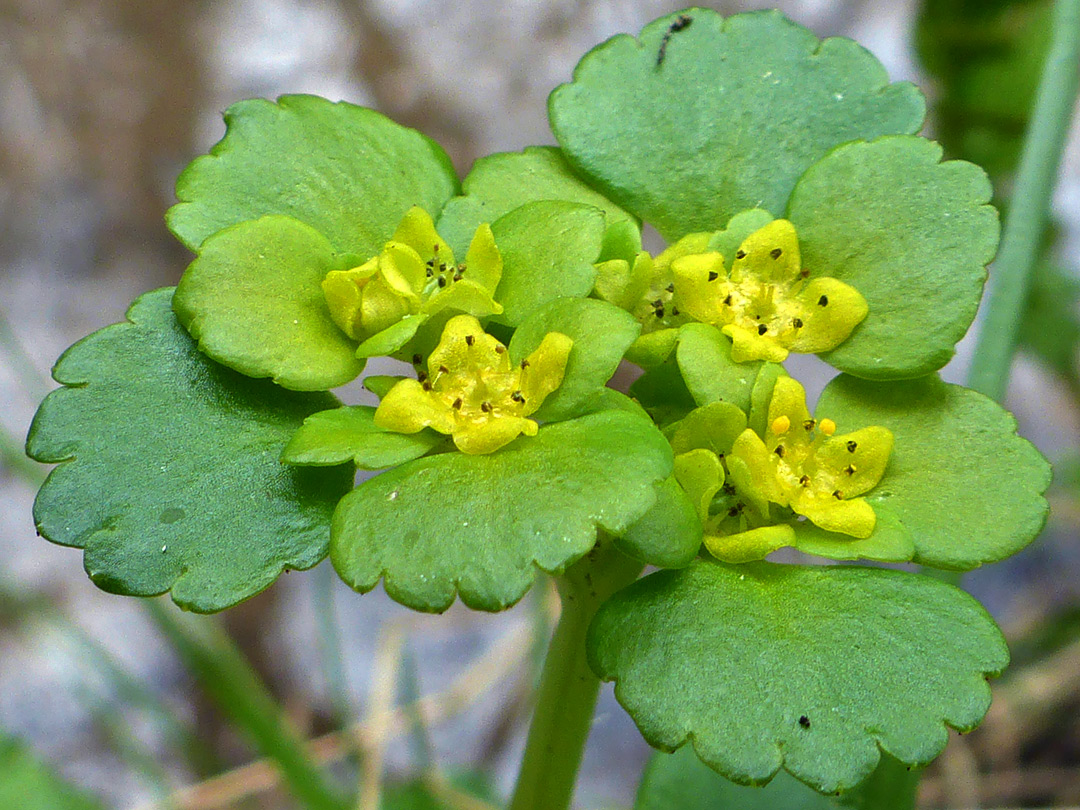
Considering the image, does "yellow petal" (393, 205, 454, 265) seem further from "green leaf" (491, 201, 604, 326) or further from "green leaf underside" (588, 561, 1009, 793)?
"green leaf underside" (588, 561, 1009, 793)

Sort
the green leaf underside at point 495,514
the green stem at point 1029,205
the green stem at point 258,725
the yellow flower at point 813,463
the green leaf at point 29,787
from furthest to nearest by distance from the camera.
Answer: the green leaf at point 29,787 < the green stem at point 258,725 < the green stem at point 1029,205 < the yellow flower at point 813,463 < the green leaf underside at point 495,514

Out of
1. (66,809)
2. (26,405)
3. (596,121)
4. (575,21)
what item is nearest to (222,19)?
(575,21)

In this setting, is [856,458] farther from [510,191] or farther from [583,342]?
[510,191]

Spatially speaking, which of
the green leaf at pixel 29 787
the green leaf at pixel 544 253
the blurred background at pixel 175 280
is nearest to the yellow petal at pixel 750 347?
the green leaf at pixel 544 253

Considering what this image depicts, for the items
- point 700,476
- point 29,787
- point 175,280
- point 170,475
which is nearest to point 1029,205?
point 700,476

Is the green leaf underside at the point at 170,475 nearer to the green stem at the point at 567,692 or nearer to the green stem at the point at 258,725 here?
the green stem at the point at 567,692

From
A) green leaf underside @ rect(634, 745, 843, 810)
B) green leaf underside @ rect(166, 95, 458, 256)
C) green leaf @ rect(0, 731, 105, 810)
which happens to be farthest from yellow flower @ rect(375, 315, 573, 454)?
green leaf @ rect(0, 731, 105, 810)
